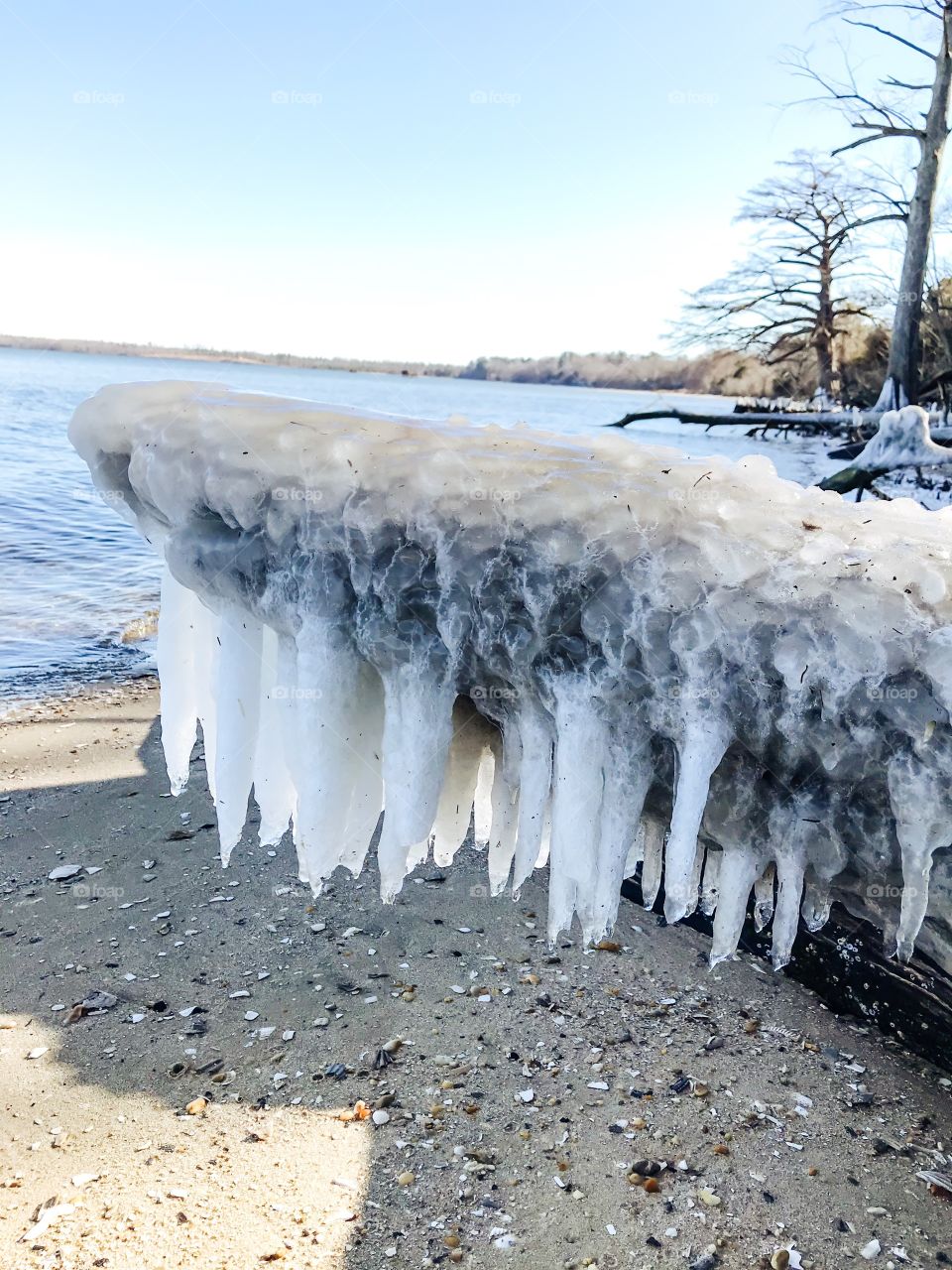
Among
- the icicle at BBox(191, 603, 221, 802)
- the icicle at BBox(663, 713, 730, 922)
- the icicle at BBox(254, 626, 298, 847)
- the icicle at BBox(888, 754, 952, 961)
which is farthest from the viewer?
the icicle at BBox(191, 603, 221, 802)

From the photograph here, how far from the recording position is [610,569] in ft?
5.44

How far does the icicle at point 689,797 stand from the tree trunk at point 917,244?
13440mm

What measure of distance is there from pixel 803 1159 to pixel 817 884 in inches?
43.2

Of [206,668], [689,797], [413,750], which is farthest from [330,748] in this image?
[689,797]

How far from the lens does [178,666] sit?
7.54ft

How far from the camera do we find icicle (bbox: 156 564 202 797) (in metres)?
2.23

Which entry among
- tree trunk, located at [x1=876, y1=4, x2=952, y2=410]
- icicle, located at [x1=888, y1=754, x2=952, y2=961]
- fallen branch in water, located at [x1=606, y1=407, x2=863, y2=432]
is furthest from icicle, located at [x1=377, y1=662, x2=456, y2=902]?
tree trunk, located at [x1=876, y1=4, x2=952, y2=410]

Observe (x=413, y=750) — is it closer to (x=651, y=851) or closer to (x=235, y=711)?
(x=235, y=711)

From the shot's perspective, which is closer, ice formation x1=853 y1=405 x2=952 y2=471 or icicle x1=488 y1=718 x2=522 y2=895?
icicle x1=488 y1=718 x2=522 y2=895

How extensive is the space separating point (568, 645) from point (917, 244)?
1396cm

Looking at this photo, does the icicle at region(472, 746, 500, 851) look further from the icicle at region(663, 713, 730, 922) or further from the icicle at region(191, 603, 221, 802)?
the icicle at region(191, 603, 221, 802)

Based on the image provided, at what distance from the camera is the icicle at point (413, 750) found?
1.85 metres

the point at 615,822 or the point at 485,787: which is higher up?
the point at 615,822

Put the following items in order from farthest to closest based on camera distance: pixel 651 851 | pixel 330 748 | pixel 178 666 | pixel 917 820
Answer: pixel 178 666 → pixel 651 851 → pixel 330 748 → pixel 917 820
